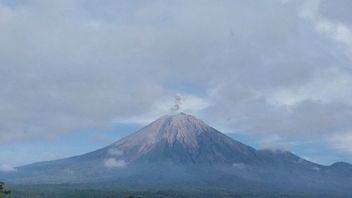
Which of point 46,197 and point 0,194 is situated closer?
point 0,194

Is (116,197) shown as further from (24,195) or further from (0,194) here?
(0,194)

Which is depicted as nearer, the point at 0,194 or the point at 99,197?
the point at 0,194

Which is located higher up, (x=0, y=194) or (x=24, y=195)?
(x=24, y=195)

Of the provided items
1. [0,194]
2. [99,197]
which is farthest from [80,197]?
[0,194]

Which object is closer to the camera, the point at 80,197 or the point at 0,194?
the point at 0,194

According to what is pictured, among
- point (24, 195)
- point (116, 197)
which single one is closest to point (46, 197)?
point (24, 195)

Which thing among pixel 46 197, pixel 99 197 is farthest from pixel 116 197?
pixel 46 197

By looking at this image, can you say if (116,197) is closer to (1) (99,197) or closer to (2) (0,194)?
(1) (99,197)
